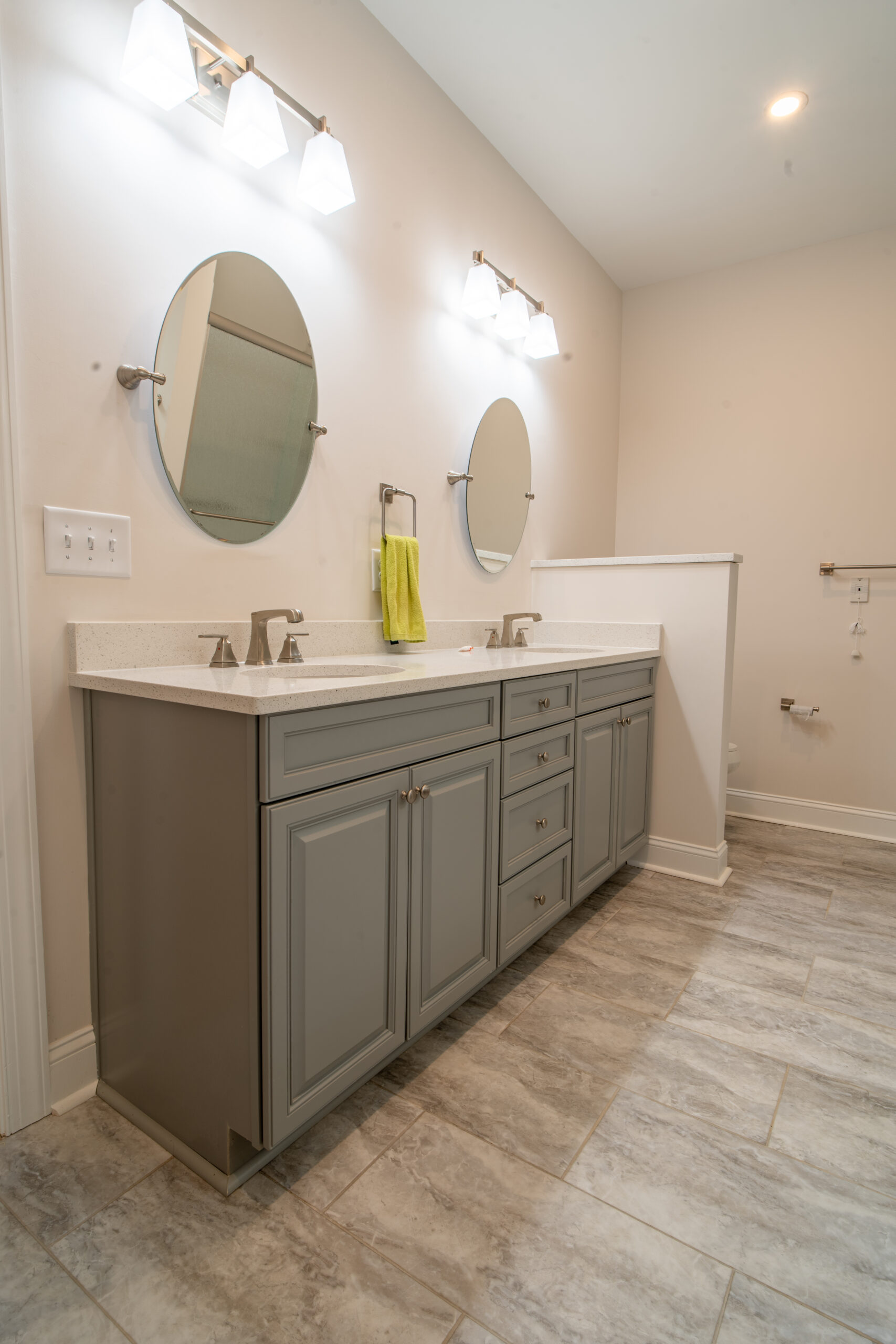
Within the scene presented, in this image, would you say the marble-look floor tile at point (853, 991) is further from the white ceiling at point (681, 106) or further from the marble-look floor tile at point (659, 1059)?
the white ceiling at point (681, 106)

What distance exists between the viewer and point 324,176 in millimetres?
1661

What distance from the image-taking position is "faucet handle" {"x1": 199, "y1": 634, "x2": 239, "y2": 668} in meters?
1.49

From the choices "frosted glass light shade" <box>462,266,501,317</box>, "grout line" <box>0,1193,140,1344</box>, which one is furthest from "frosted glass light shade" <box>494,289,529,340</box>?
"grout line" <box>0,1193,140,1344</box>

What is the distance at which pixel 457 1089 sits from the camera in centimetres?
139

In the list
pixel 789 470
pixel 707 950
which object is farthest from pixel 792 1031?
pixel 789 470

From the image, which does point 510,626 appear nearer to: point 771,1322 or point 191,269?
point 191,269

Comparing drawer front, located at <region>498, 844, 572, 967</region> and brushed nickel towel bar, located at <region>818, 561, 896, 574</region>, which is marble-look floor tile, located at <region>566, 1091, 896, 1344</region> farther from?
brushed nickel towel bar, located at <region>818, 561, 896, 574</region>

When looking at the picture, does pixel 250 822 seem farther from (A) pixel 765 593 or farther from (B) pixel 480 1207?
(A) pixel 765 593

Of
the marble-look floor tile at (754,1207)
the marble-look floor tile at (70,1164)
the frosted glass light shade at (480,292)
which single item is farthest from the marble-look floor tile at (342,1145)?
the frosted glass light shade at (480,292)

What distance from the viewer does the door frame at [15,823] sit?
1180mm

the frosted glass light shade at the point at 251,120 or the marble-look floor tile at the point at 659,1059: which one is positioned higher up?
the frosted glass light shade at the point at 251,120

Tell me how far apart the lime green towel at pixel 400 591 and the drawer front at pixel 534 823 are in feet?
1.87

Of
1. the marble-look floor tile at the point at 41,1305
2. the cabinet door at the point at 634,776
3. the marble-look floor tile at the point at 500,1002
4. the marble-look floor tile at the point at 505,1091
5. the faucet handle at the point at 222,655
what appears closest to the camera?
the marble-look floor tile at the point at 41,1305

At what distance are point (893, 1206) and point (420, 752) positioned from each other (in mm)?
1090
